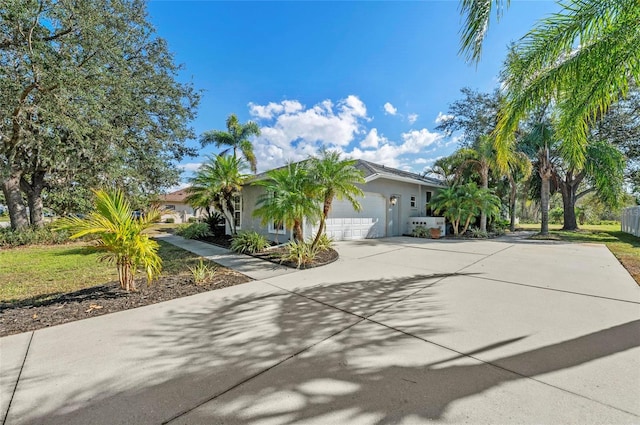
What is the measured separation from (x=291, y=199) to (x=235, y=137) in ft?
54.6

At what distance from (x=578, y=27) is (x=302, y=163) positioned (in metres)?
6.80

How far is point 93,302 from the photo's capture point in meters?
4.43

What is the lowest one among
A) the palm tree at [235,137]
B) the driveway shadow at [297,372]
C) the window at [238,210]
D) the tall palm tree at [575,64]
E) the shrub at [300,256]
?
the driveway shadow at [297,372]

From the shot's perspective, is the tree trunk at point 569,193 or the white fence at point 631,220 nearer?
the white fence at point 631,220

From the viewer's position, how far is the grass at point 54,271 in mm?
5215

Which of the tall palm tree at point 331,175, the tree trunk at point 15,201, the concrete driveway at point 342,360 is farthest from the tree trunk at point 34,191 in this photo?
the tall palm tree at point 331,175

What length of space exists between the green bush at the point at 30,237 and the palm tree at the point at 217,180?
6.76 meters

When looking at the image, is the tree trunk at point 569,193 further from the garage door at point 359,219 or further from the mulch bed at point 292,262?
the mulch bed at point 292,262

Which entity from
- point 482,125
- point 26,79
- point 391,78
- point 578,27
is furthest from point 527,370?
point 482,125

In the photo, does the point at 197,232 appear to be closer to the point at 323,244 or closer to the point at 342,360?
the point at 323,244

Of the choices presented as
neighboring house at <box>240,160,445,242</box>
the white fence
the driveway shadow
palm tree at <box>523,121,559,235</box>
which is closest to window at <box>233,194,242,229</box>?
neighboring house at <box>240,160,445,242</box>

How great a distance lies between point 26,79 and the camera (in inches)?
362

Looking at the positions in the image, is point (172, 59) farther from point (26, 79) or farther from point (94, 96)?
point (26, 79)

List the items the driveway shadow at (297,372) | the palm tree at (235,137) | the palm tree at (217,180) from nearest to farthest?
the driveway shadow at (297,372)
the palm tree at (217,180)
the palm tree at (235,137)
